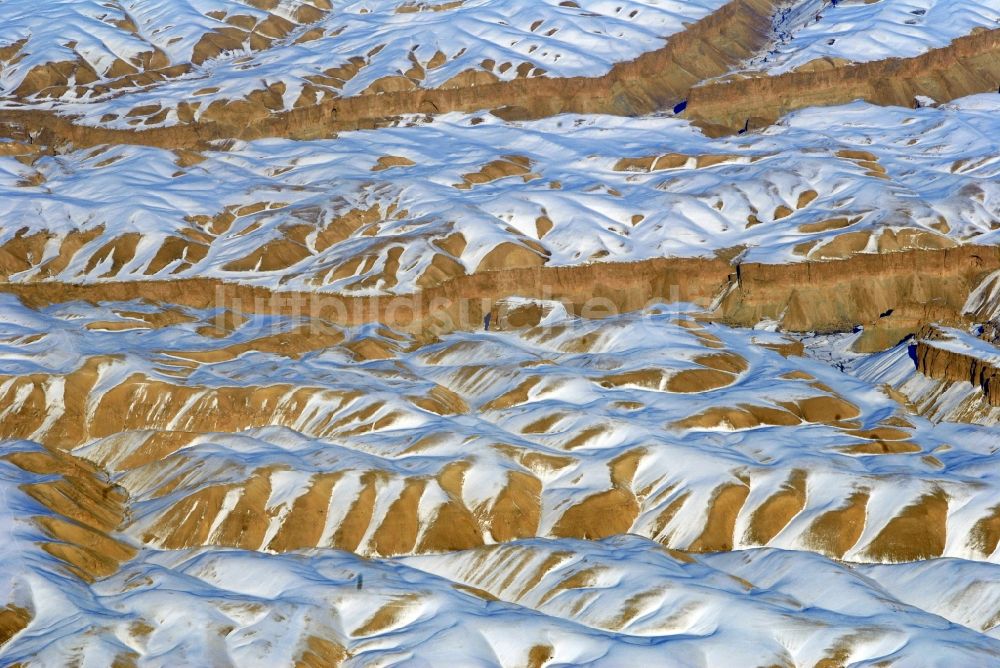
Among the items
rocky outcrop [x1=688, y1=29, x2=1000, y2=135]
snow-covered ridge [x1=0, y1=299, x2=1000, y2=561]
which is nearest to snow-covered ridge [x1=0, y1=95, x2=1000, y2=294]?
rocky outcrop [x1=688, y1=29, x2=1000, y2=135]

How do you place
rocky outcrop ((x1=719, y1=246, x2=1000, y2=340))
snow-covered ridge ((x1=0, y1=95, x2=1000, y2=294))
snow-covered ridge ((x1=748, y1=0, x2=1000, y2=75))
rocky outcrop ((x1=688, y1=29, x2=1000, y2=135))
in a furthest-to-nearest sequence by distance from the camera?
snow-covered ridge ((x1=748, y1=0, x2=1000, y2=75))
rocky outcrop ((x1=688, y1=29, x2=1000, y2=135))
snow-covered ridge ((x1=0, y1=95, x2=1000, y2=294))
rocky outcrop ((x1=719, y1=246, x2=1000, y2=340))

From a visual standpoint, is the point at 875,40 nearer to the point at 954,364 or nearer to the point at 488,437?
the point at 954,364

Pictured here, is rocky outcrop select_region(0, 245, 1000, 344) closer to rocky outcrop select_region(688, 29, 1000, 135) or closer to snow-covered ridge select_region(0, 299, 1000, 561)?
snow-covered ridge select_region(0, 299, 1000, 561)

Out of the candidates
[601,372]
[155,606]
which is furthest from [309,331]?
[155,606]

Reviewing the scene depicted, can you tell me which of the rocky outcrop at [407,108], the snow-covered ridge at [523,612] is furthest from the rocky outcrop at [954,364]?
the rocky outcrop at [407,108]

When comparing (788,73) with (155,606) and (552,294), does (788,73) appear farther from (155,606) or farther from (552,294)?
(155,606)

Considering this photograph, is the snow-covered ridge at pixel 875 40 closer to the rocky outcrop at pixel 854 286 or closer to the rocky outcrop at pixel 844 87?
the rocky outcrop at pixel 844 87
